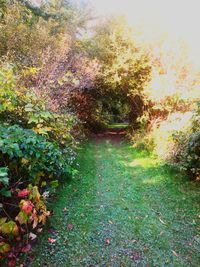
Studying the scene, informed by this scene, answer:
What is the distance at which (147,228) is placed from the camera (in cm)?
468

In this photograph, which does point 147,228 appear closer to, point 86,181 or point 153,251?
point 153,251

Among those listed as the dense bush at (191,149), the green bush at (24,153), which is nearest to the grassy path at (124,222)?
the dense bush at (191,149)

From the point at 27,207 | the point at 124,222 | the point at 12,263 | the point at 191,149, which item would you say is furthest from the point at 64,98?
the point at 12,263

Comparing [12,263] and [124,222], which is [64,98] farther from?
[12,263]

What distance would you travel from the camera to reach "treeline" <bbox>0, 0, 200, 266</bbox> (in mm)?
3879

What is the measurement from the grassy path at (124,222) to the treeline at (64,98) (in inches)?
17.2

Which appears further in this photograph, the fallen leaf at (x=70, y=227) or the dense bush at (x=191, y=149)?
the dense bush at (x=191, y=149)

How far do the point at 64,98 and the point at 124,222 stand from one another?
5197 mm

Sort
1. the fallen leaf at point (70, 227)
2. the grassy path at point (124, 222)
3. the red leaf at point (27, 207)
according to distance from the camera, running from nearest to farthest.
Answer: the red leaf at point (27, 207) → the grassy path at point (124, 222) → the fallen leaf at point (70, 227)

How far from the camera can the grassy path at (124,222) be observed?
385 centimetres

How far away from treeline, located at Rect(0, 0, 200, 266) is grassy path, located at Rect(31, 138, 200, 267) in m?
0.44

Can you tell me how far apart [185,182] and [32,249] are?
13.7 feet

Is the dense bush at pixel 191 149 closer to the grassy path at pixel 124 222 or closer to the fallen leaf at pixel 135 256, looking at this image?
the grassy path at pixel 124 222

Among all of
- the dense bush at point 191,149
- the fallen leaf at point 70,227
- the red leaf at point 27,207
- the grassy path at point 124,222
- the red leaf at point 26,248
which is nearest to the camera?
the red leaf at point 27,207
